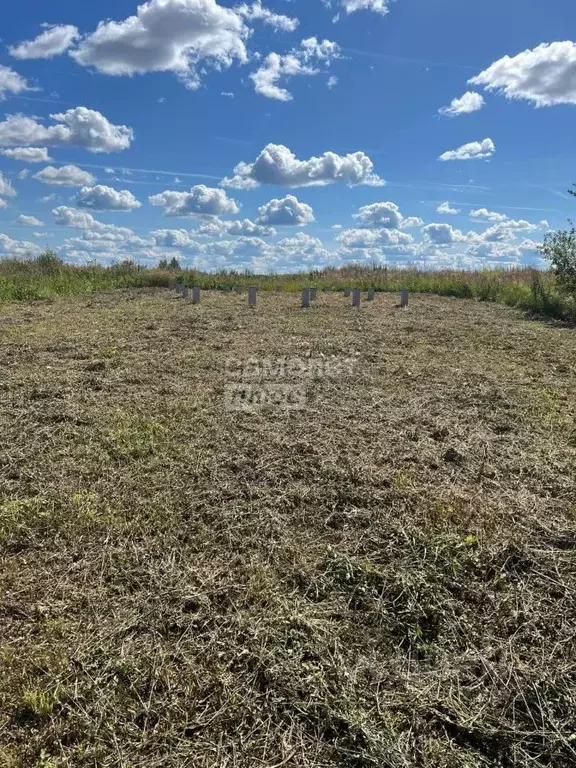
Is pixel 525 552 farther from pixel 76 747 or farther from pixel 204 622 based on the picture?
pixel 76 747

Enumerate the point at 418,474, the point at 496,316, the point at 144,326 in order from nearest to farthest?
the point at 418,474 < the point at 144,326 < the point at 496,316

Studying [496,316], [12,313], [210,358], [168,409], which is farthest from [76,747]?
[496,316]

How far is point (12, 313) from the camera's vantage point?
869cm

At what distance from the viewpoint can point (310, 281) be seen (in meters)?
16.8

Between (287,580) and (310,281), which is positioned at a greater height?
(310,281)

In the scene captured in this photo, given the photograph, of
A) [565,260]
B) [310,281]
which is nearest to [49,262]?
[310,281]

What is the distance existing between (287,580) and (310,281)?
51.0 feet

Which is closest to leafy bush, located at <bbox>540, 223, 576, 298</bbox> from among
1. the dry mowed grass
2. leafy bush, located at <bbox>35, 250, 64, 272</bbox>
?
the dry mowed grass

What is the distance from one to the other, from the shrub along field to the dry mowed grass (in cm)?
784

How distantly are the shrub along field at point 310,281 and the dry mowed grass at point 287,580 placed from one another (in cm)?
784

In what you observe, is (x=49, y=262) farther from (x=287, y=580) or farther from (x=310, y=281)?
(x=287, y=580)

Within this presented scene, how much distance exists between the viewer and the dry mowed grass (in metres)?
1.31

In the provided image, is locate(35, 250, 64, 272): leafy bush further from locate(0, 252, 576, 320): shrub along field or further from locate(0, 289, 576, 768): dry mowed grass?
locate(0, 289, 576, 768): dry mowed grass

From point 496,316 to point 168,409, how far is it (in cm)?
758
